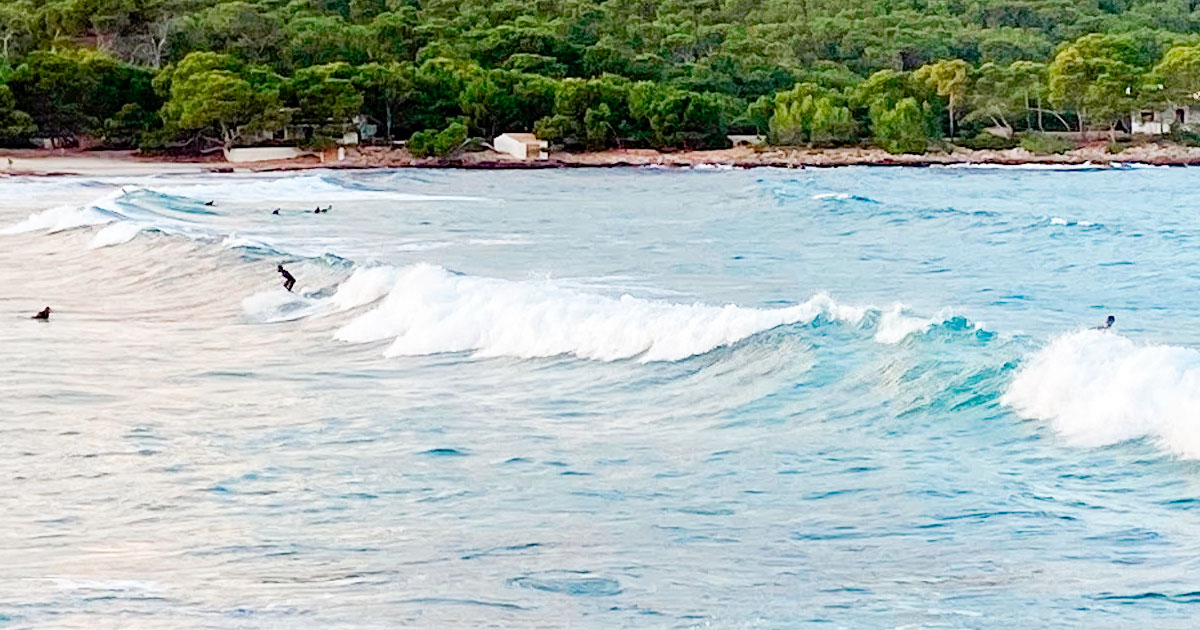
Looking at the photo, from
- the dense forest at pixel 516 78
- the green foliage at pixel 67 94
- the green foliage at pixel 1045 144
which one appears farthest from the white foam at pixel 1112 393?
the green foliage at pixel 1045 144

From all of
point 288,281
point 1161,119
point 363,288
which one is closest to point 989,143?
point 1161,119

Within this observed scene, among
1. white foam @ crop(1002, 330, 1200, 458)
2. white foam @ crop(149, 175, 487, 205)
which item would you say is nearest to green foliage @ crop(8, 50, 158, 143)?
white foam @ crop(149, 175, 487, 205)

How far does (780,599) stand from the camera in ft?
30.6

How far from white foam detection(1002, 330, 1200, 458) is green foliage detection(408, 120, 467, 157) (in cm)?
8070

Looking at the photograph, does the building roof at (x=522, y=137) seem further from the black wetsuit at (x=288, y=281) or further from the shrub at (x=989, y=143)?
the black wetsuit at (x=288, y=281)

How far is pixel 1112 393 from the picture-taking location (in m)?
13.6

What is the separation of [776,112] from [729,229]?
65.1m

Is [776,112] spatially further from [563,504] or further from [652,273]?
[563,504]

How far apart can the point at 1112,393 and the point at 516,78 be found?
93630 millimetres

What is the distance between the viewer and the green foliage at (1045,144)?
102m

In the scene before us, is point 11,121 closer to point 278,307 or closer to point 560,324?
point 278,307

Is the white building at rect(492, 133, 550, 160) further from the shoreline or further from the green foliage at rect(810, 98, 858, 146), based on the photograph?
the green foliage at rect(810, 98, 858, 146)

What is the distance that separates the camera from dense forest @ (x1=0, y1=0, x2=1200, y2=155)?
311 feet

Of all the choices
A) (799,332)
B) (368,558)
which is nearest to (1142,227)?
(799,332)
